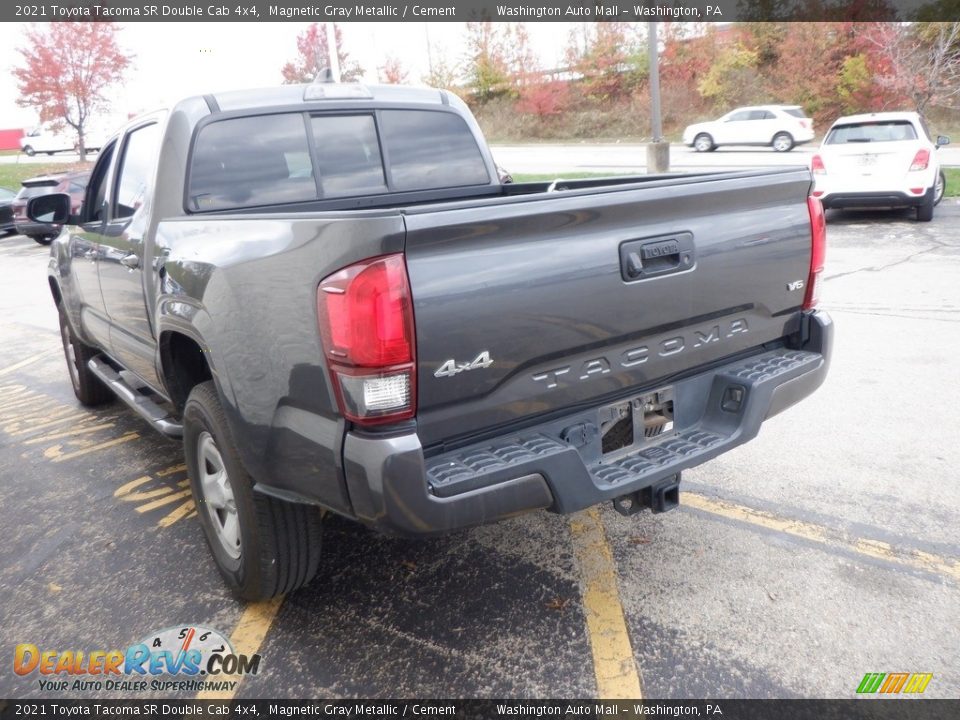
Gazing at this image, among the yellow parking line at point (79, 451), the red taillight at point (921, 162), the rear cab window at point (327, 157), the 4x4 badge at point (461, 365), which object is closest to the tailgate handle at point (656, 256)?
the 4x4 badge at point (461, 365)

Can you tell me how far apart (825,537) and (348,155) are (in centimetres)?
288

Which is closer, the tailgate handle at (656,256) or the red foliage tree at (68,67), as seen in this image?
the tailgate handle at (656,256)

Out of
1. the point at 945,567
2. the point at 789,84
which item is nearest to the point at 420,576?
the point at 945,567

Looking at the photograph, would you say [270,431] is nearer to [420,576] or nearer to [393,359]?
[393,359]

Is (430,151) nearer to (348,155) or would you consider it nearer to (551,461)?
(348,155)

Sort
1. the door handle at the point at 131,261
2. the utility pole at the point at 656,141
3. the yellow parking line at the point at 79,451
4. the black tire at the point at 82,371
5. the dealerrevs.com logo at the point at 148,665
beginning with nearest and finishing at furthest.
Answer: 1. the dealerrevs.com logo at the point at 148,665
2. the door handle at the point at 131,261
3. the yellow parking line at the point at 79,451
4. the black tire at the point at 82,371
5. the utility pole at the point at 656,141

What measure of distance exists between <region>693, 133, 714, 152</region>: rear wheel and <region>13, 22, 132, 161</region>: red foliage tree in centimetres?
2085

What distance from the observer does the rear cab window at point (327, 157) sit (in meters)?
3.60

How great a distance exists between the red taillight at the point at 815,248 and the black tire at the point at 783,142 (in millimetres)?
26636

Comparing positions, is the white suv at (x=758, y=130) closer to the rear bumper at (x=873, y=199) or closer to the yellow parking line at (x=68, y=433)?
the rear bumper at (x=873, y=199)

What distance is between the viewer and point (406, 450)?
2234 mm

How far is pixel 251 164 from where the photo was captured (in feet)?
12.1

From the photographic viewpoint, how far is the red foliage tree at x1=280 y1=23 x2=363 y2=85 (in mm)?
40312

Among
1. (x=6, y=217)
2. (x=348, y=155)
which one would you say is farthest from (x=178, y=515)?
(x=6, y=217)
